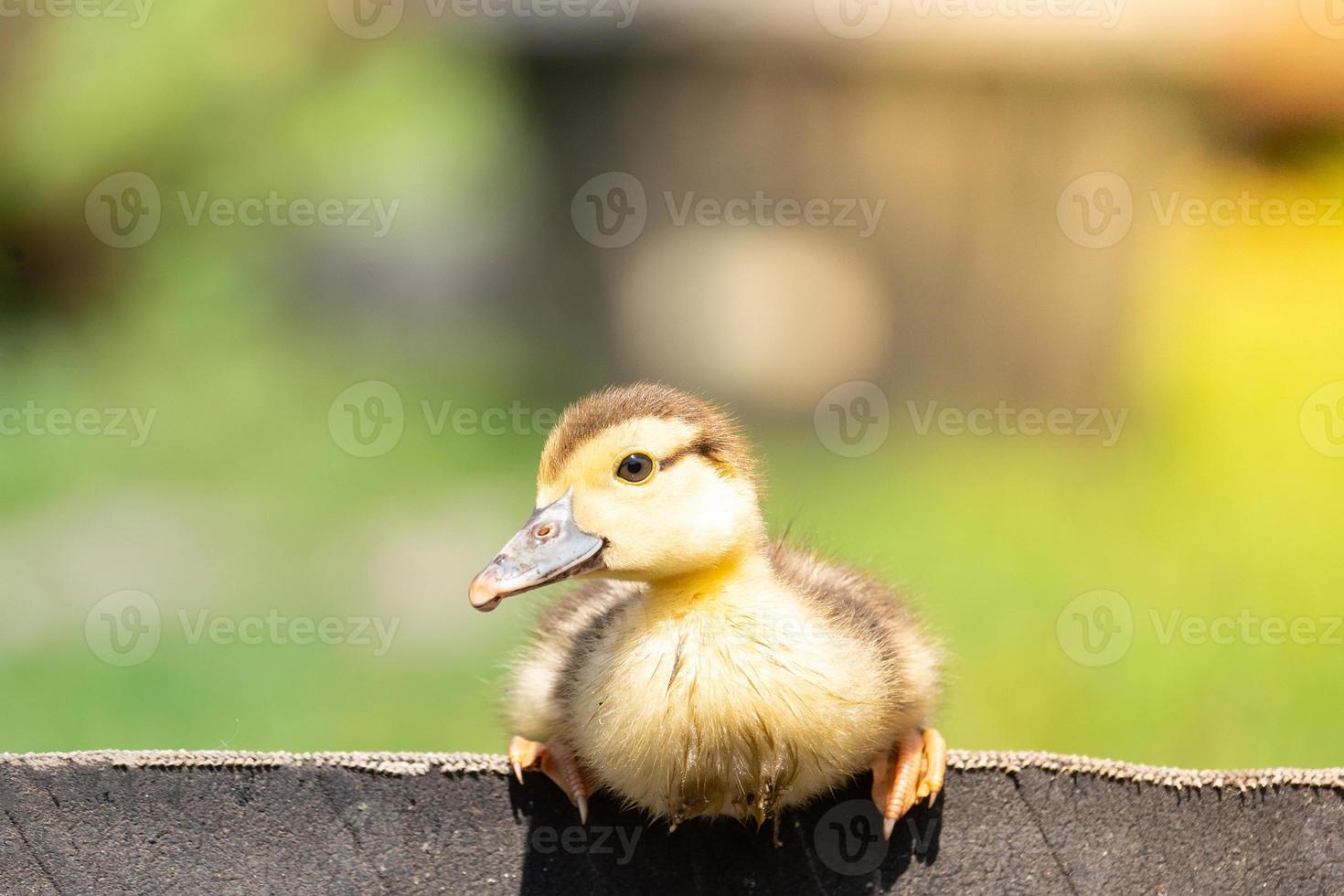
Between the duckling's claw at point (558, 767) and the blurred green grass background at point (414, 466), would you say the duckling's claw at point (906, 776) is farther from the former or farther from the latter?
the blurred green grass background at point (414, 466)

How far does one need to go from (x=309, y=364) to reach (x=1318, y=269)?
→ 12.7 ft

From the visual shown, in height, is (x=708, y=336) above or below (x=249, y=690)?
above

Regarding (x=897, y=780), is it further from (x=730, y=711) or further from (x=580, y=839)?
(x=580, y=839)

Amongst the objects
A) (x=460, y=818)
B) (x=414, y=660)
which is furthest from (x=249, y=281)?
(x=460, y=818)

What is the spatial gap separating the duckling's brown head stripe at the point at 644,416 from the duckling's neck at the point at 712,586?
0.13m

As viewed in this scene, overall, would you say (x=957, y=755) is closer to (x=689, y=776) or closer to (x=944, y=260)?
(x=689, y=776)

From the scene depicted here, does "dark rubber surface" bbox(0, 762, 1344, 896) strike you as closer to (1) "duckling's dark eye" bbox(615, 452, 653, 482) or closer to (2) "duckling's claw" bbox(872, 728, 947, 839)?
(2) "duckling's claw" bbox(872, 728, 947, 839)

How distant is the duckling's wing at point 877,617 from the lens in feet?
6.31

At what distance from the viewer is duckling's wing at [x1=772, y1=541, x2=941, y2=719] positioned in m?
1.92

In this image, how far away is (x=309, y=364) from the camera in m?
5.67

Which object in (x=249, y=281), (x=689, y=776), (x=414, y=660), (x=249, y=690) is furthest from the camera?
(x=249, y=281)

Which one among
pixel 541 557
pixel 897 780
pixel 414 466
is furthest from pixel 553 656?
pixel 414 466

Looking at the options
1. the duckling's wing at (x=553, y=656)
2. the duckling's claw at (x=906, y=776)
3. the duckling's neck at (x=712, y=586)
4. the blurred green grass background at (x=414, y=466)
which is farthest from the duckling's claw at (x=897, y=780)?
the blurred green grass background at (x=414, y=466)

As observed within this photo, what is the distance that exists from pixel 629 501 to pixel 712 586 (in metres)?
0.17
